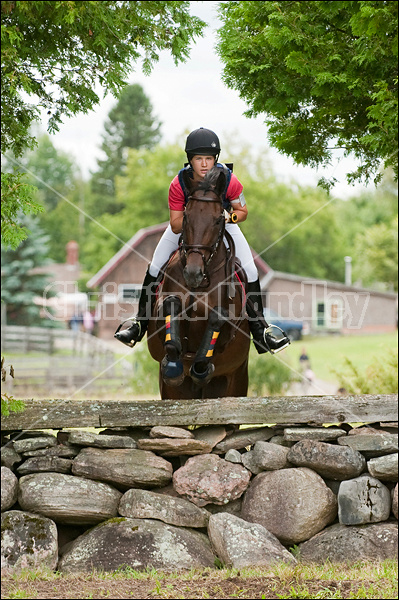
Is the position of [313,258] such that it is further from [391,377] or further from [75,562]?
[75,562]

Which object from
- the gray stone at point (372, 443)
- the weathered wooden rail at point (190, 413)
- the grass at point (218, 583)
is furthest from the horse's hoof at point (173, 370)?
the grass at point (218, 583)

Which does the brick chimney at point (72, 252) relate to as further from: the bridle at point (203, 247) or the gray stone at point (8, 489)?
the gray stone at point (8, 489)

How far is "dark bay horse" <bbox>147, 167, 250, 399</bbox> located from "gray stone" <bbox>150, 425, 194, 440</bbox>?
0.56m

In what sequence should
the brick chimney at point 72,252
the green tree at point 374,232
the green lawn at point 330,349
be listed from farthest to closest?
the brick chimney at point 72,252 → the green lawn at point 330,349 → the green tree at point 374,232

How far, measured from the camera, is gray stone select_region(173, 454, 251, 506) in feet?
17.0

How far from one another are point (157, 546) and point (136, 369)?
13462 millimetres

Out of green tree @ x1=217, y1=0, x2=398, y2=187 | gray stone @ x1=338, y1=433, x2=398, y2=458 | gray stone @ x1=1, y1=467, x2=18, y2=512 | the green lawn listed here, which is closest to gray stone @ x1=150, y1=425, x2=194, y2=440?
gray stone @ x1=1, y1=467, x2=18, y2=512

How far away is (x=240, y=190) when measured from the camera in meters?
6.15

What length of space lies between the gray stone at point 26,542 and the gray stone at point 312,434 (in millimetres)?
1890

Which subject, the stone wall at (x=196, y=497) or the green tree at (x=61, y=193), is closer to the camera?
the stone wall at (x=196, y=497)

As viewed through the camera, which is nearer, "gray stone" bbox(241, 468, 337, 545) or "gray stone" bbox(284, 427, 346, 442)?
"gray stone" bbox(241, 468, 337, 545)

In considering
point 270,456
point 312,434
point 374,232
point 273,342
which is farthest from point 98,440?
point 374,232

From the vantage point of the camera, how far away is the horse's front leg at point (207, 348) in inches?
227

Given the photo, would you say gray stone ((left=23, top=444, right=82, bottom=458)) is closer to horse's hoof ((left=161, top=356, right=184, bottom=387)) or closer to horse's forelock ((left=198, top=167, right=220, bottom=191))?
horse's hoof ((left=161, top=356, right=184, bottom=387))
